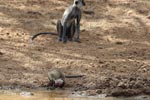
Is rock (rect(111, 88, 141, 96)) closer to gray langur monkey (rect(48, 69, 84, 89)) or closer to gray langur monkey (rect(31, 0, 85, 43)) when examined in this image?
gray langur monkey (rect(48, 69, 84, 89))

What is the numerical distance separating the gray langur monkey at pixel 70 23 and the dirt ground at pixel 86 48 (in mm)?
283

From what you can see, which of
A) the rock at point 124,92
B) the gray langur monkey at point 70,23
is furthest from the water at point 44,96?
the gray langur monkey at point 70,23

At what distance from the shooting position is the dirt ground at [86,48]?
11492 mm

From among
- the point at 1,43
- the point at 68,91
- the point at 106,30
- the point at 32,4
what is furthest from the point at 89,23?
the point at 68,91

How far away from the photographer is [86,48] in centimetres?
1457

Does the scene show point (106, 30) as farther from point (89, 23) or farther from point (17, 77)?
point (17, 77)

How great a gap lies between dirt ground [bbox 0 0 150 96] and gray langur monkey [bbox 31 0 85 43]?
283mm

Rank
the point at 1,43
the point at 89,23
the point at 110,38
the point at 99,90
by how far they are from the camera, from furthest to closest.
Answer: the point at 89,23 → the point at 110,38 → the point at 1,43 → the point at 99,90

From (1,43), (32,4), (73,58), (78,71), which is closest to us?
(78,71)

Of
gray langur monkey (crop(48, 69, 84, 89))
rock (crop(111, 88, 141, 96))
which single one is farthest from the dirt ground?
gray langur monkey (crop(48, 69, 84, 89))

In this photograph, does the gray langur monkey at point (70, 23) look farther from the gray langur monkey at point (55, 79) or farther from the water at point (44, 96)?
the water at point (44, 96)

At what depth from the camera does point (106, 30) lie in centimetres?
1658

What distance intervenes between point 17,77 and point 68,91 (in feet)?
4.26

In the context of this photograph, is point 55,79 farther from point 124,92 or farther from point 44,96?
point 124,92
